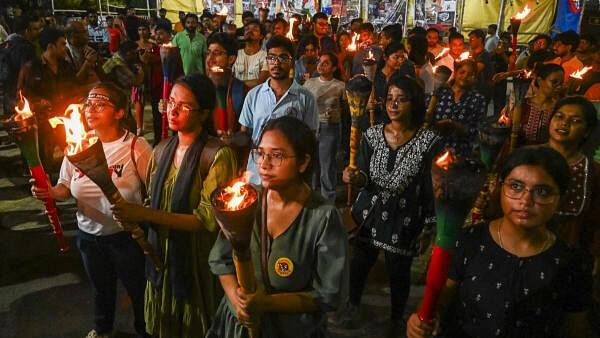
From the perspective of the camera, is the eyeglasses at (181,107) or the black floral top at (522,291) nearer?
the black floral top at (522,291)

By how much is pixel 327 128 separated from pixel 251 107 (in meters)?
1.50

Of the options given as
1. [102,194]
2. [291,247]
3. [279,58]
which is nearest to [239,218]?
[291,247]

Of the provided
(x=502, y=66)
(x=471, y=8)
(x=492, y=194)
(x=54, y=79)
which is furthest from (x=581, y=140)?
(x=471, y=8)

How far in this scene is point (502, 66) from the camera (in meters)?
10.6

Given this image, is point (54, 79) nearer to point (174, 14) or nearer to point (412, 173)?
point (412, 173)

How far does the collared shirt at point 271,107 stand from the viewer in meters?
4.49

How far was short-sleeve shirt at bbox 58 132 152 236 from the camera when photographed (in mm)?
3049

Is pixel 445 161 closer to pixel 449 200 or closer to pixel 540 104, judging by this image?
pixel 449 200

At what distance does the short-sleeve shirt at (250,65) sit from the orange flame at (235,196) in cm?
524

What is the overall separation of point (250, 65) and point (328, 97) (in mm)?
1597

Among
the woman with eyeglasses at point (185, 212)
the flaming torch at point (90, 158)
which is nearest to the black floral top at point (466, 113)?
the woman with eyeglasses at point (185, 212)

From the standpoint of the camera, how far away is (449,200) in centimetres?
167

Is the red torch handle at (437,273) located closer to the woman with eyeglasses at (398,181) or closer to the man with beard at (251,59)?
the woman with eyeglasses at (398,181)

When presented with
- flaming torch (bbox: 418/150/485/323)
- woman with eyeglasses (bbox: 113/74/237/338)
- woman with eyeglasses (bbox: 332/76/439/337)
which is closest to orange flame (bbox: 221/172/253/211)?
flaming torch (bbox: 418/150/485/323)
